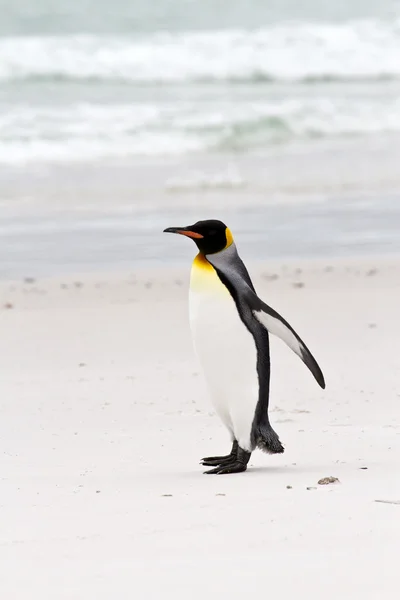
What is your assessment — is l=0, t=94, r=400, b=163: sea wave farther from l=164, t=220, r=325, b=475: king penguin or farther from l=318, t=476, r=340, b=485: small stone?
l=318, t=476, r=340, b=485: small stone

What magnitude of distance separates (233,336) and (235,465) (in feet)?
1.41

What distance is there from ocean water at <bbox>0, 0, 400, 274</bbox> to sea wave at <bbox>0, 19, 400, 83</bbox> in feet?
0.16

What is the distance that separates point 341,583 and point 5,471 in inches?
68.6

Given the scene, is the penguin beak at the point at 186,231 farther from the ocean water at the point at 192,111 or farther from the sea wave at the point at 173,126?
the sea wave at the point at 173,126

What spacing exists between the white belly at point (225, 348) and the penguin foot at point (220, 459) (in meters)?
0.03

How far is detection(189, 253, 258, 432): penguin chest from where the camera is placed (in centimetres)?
411

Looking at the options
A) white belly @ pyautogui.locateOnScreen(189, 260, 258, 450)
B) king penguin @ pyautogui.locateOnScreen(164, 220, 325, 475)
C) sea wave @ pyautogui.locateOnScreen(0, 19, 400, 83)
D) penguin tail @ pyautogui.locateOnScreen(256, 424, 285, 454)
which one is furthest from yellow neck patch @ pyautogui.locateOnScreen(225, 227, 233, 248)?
sea wave @ pyautogui.locateOnScreen(0, 19, 400, 83)

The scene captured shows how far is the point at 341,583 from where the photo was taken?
2.54m

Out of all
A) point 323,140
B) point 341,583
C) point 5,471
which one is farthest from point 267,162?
point 341,583

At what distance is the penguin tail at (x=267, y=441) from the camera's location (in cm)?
415

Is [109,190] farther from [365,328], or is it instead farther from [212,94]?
[212,94]

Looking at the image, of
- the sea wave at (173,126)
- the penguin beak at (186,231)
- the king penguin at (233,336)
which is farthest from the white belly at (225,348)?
the sea wave at (173,126)

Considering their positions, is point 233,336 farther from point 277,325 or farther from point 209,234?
point 209,234

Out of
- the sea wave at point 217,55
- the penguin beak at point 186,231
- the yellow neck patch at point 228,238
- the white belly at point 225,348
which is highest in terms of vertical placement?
the sea wave at point 217,55
